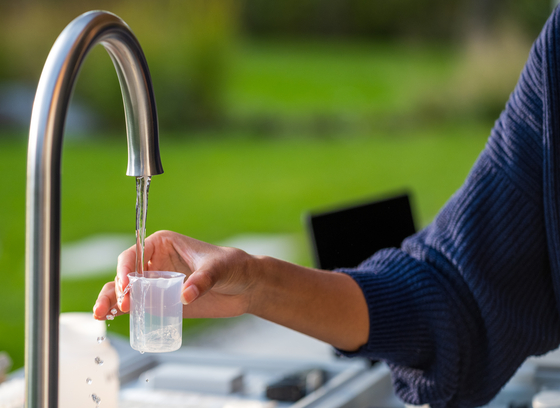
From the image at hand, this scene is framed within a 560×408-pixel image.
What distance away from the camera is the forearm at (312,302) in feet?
2.65

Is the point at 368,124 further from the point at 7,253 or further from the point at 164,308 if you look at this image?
the point at 164,308

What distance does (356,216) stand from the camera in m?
1.26

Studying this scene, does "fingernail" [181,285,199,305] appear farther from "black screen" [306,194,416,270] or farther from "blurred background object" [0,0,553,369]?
"blurred background object" [0,0,553,369]

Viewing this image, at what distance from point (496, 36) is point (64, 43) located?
669cm

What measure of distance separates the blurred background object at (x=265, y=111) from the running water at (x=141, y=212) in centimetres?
511

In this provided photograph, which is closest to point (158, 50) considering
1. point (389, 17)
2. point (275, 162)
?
point (275, 162)

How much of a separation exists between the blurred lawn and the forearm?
5.19 metres

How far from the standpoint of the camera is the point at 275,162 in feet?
24.2

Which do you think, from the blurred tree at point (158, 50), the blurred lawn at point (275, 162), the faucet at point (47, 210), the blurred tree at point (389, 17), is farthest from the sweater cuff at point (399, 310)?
the blurred tree at point (389, 17)

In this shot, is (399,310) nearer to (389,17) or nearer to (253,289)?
(253,289)

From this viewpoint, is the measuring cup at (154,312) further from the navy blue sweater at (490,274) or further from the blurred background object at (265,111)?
the blurred background object at (265,111)

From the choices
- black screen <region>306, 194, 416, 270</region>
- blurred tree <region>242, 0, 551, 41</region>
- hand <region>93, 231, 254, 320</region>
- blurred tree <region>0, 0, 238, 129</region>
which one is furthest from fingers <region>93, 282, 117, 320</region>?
blurred tree <region>242, 0, 551, 41</region>

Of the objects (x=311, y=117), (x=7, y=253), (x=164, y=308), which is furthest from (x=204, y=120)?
(x=164, y=308)

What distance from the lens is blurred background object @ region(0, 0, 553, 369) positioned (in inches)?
237
